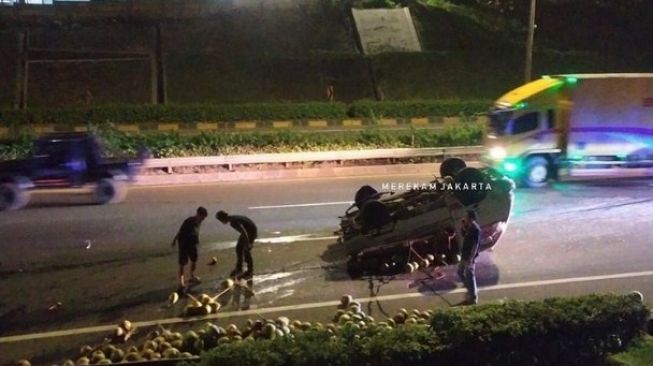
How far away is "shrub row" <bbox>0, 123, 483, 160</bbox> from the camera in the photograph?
20.8 meters

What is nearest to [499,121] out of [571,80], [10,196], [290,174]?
[571,80]

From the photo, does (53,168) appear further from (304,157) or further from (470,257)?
(470,257)

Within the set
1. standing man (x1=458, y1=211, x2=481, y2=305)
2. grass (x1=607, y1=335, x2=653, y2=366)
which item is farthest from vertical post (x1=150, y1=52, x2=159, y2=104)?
grass (x1=607, y1=335, x2=653, y2=366)

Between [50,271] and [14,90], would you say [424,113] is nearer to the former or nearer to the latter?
[14,90]

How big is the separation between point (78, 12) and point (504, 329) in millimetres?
33489

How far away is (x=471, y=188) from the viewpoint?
1227 cm

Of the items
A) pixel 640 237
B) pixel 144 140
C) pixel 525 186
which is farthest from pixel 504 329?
pixel 144 140

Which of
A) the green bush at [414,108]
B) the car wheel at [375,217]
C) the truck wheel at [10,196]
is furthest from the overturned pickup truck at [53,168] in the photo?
the green bush at [414,108]

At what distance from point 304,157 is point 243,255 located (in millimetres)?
8549

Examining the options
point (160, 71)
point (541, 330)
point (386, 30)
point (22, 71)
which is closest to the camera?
point (541, 330)

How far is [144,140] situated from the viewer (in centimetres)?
2127

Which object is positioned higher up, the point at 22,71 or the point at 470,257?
the point at 22,71

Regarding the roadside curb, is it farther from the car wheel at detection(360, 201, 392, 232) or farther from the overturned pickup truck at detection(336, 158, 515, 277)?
the car wheel at detection(360, 201, 392, 232)

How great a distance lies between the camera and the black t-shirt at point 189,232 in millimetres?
11258
